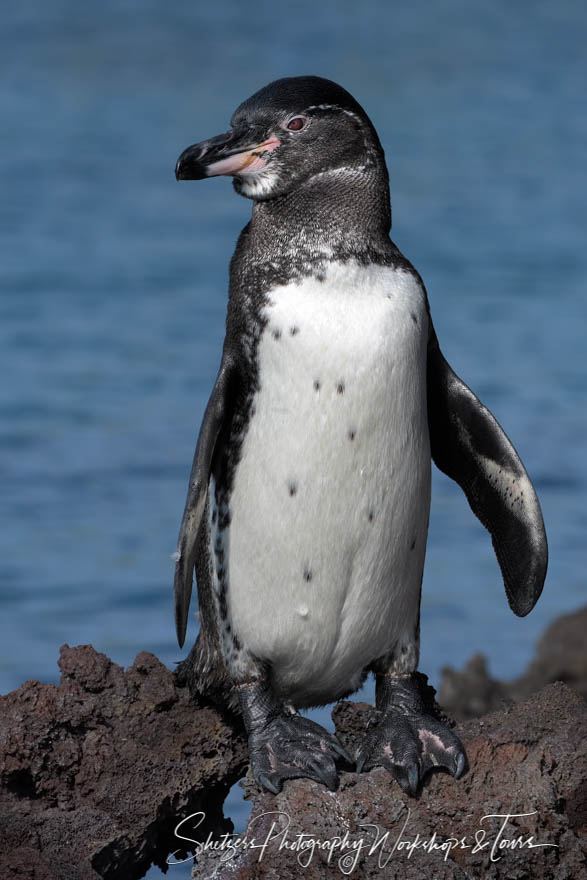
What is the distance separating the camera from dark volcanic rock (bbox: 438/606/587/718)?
202 inches

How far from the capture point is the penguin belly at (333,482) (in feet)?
11.0

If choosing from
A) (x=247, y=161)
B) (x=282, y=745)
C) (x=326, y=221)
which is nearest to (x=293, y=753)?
(x=282, y=745)

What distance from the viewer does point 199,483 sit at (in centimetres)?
351

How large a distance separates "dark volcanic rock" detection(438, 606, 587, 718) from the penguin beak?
2.01m

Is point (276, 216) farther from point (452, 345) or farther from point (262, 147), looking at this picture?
point (452, 345)

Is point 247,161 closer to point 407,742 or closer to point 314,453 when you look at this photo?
point 314,453

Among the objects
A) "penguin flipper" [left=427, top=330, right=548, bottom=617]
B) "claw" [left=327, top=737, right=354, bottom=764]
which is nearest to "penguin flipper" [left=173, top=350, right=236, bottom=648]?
"claw" [left=327, top=737, right=354, bottom=764]

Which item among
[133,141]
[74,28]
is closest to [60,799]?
[133,141]

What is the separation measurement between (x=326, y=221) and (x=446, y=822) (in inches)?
51.5

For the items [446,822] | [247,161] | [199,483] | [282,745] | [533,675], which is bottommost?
[446,822]

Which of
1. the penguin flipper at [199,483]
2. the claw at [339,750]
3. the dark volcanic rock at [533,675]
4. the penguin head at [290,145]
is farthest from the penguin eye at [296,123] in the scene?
the dark volcanic rock at [533,675]

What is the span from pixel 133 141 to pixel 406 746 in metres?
16.8

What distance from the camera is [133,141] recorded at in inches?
765

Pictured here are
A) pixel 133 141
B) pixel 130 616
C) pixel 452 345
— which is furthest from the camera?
pixel 133 141
